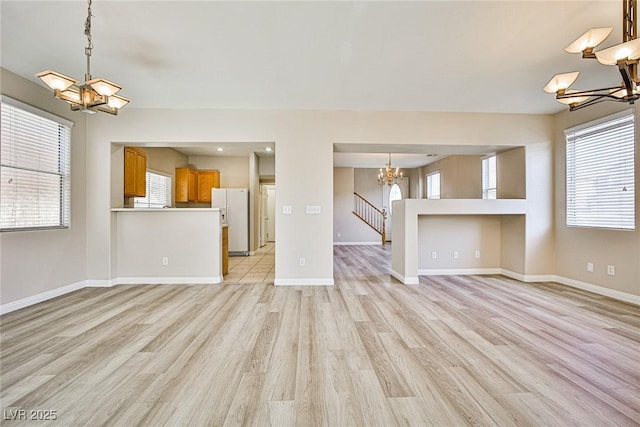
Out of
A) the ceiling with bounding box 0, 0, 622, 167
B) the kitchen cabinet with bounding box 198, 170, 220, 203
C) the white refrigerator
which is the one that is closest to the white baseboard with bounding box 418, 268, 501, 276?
the ceiling with bounding box 0, 0, 622, 167

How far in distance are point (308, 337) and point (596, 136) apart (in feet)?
15.9

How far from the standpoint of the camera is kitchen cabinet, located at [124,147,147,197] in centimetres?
502

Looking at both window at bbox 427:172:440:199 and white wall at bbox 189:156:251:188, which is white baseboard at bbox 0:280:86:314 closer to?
white wall at bbox 189:156:251:188

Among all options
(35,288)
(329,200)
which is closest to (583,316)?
(329,200)

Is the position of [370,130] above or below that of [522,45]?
below

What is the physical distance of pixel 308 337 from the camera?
8.46 ft

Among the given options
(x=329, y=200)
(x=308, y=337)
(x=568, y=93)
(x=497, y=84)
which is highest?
(x=497, y=84)

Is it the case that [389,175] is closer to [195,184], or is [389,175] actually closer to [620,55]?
[195,184]

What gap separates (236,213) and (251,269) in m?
2.42

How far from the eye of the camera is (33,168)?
3.51 meters

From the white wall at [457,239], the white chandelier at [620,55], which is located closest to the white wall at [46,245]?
the white wall at [457,239]

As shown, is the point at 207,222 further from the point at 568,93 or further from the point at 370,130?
the point at 568,93

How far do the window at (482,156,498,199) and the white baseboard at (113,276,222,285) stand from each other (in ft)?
19.6

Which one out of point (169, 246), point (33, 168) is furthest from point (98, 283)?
point (33, 168)
